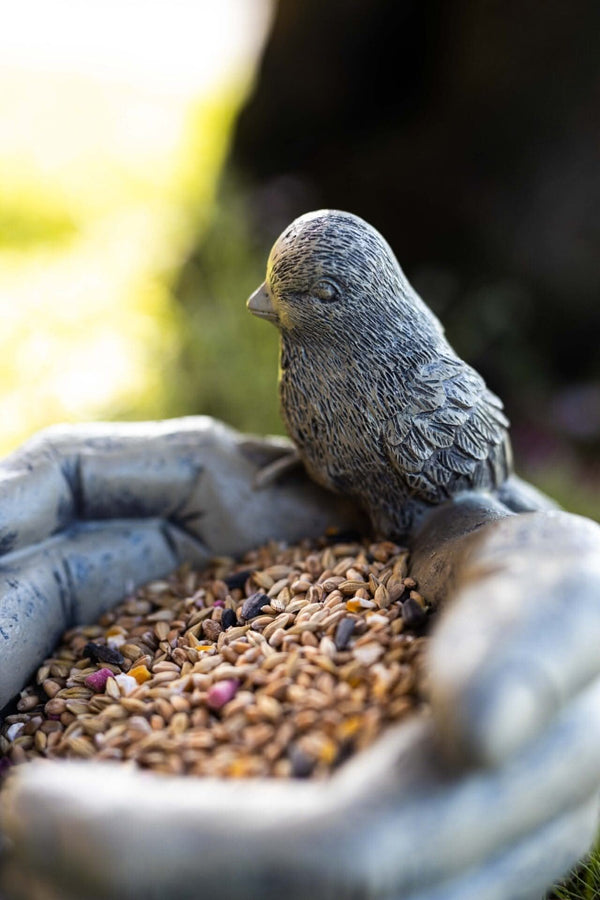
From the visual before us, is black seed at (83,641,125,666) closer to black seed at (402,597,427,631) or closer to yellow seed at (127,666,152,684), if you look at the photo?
yellow seed at (127,666,152,684)

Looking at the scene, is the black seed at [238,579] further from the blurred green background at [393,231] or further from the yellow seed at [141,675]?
the blurred green background at [393,231]

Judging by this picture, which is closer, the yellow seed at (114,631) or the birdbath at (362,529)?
the birdbath at (362,529)

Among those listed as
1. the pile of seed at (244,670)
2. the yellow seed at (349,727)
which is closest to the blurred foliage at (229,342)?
the pile of seed at (244,670)

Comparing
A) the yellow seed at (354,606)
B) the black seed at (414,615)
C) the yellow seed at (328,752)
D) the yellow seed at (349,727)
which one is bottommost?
the yellow seed at (328,752)

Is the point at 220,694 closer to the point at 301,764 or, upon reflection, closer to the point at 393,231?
the point at 301,764

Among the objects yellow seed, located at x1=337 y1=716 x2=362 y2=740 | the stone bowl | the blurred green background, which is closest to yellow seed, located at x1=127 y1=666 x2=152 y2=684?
the stone bowl

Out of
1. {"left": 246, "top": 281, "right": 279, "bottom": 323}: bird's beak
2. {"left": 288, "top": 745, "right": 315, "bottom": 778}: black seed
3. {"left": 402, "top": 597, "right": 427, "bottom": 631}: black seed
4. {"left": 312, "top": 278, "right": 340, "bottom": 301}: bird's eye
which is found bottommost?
{"left": 288, "top": 745, "right": 315, "bottom": 778}: black seed

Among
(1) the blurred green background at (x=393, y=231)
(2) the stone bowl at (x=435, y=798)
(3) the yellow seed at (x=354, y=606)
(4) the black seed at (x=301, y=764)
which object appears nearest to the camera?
(2) the stone bowl at (x=435, y=798)
